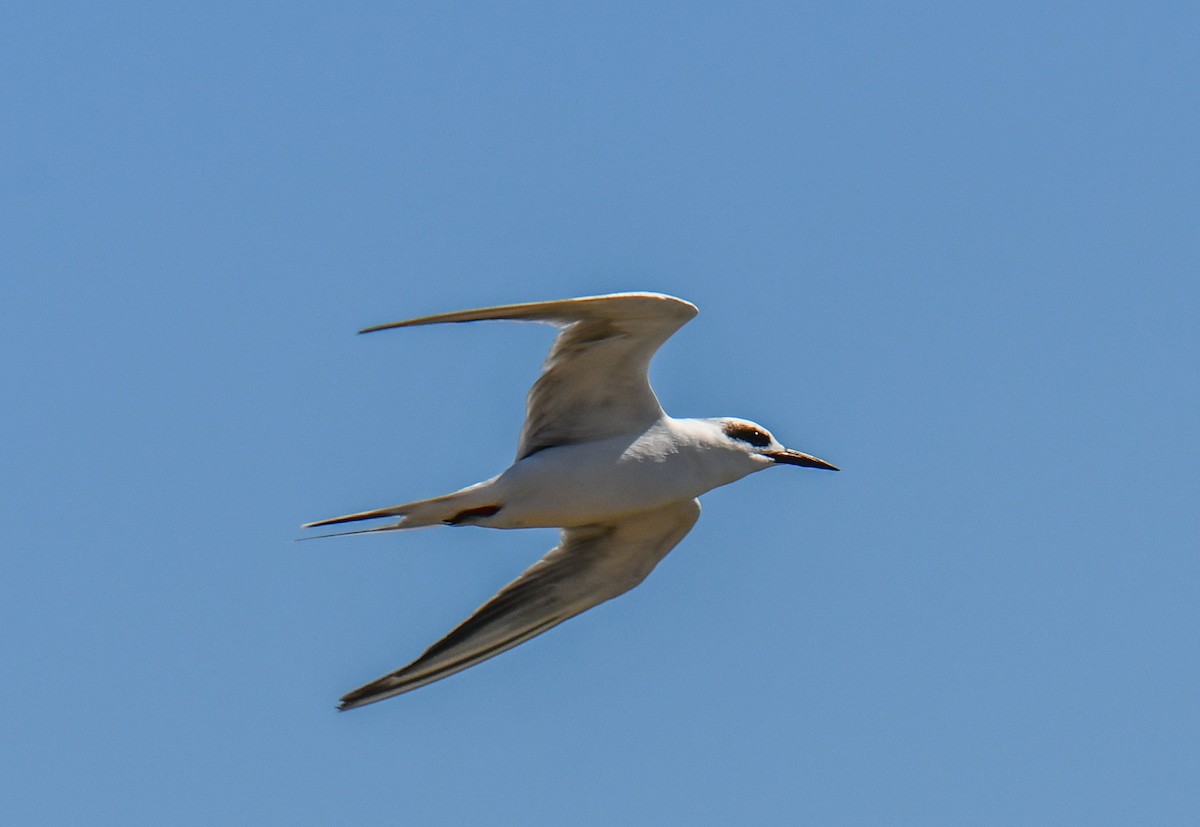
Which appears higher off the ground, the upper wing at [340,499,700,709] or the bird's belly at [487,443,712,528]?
the bird's belly at [487,443,712,528]

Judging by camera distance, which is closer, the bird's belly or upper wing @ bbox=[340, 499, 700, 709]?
the bird's belly

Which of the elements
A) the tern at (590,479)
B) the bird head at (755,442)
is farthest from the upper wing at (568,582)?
the bird head at (755,442)

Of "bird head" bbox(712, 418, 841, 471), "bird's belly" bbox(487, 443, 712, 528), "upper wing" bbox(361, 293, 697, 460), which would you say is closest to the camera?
"upper wing" bbox(361, 293, 697, 460)

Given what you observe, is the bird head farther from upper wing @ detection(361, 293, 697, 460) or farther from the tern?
upper wing @ detection(361, 293, 697, 460)

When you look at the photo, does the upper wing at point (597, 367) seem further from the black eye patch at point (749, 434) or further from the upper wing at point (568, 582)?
the upper wing at point (568, 582)

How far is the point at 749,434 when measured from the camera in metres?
11.4

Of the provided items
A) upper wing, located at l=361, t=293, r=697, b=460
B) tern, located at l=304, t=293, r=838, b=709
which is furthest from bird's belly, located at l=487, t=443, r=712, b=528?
upper wing, located at l=361, t=293, r=697, b=460

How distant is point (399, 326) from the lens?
8672 millimetres

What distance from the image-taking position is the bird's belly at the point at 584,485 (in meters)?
10.6

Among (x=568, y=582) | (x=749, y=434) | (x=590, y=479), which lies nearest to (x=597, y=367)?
(x=590, y=479)

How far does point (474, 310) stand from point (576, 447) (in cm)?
201

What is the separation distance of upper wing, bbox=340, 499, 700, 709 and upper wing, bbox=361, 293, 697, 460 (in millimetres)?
757

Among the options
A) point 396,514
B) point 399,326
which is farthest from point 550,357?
point 399,326

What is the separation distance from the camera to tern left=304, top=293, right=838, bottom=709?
33.9ft
